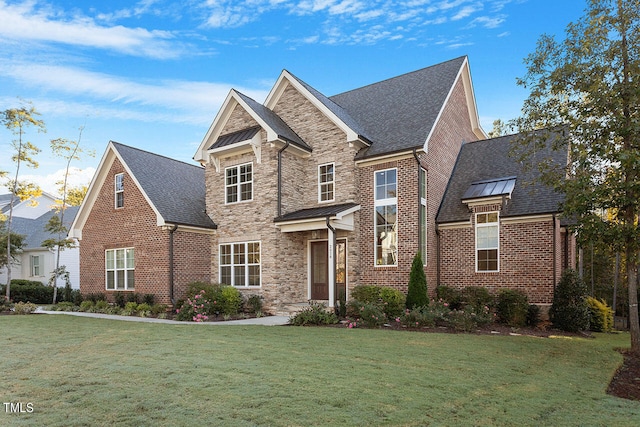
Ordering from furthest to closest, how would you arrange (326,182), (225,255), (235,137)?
(225,255) → (235,137) → (326,182)

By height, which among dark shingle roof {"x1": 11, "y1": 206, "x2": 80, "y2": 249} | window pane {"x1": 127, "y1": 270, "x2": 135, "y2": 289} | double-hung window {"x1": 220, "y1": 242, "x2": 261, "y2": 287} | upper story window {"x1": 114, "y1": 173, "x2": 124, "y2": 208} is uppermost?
upper story window {"x1": 114, "y1": 173, "x2": 124, "y2": 208}

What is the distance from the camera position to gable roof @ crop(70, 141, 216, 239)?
56.3 ft

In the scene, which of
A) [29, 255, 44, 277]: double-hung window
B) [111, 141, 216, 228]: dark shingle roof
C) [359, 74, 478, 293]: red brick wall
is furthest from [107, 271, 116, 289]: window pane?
[29, 255, 44, 277]: double-hung window

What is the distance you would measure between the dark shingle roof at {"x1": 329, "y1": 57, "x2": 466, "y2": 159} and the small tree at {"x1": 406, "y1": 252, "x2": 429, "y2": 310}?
4216 mm

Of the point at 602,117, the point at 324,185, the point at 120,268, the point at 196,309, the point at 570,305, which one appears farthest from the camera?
the point at 120,268

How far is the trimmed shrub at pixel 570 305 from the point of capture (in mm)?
12688

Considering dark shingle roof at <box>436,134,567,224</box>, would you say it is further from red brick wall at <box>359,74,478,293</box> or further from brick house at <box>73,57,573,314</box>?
red brick wall at <box>359,74,478,293</box>

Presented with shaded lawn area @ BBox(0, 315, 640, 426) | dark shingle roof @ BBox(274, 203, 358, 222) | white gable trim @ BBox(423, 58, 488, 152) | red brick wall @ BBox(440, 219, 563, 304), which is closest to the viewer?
shaded lawn area @ BBox(0, 315, 640, 426)

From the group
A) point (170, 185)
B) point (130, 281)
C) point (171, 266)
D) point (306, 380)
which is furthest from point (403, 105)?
point (306, 380)

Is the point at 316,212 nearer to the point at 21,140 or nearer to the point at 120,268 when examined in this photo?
the point at 120,268

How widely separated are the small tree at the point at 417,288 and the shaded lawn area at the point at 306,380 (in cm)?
305

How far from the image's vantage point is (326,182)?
16844mm

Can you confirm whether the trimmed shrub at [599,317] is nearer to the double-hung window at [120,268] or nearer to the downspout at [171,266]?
the downspout at [171,266]

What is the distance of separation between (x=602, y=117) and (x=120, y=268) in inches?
712
